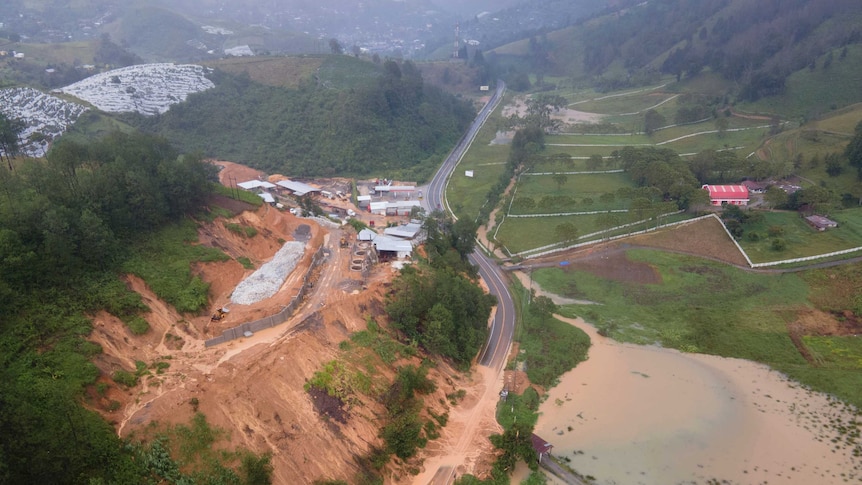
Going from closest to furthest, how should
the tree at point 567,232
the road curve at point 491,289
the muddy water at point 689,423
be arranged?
the muddy water at point 689,423 < the road curve at point 491,289 < the tree at point 567,232

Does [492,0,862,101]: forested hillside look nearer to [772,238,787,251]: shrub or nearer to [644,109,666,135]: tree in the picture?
[644,109,666,135]: tree

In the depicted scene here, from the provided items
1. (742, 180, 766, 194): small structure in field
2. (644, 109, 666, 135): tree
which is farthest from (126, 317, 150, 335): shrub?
(644, 109, 666, 135): tree

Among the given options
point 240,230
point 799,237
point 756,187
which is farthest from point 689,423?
point 756,187

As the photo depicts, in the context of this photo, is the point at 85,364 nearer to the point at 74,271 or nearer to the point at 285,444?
the point at 74,271

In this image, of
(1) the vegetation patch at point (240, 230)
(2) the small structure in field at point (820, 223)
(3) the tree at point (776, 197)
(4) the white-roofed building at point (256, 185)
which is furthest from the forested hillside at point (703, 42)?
(1) the vegetation patch at point (240, 230)

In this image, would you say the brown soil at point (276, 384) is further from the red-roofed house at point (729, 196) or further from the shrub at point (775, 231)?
the red-roofed house at point (729, 196)

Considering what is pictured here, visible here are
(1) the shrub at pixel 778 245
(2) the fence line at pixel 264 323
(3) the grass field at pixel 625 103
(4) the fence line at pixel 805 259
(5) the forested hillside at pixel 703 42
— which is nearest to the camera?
(2) the fence line at pixel 264 323

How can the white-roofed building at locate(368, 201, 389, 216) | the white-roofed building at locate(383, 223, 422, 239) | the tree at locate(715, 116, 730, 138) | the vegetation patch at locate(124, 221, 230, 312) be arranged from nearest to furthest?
the vegetation patch at locate(124, 221, 230, 312)
the white-roofed building at locate(383, 223, 422, 239)
the white-roofed building at locate(368, 201, 389, 216)
the tree at locate(715, 116, 730, 138)
